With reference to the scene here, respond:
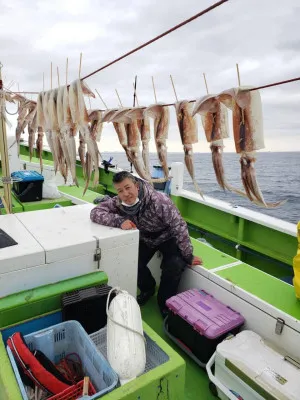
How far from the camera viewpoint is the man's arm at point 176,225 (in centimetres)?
319

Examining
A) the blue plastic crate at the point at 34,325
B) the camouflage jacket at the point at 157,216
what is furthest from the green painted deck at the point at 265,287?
the blue plastic crate at the point at 34,325

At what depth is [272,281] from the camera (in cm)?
291

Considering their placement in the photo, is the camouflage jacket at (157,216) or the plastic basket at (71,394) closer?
the plastic basket at (71,394)

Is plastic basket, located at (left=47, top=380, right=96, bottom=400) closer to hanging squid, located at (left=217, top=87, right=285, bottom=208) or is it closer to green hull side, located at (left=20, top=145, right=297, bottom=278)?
hanging squid, located at (left=217, top=87, right=285, bottom=208)

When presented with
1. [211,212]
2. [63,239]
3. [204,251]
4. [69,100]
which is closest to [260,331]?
[204,251]

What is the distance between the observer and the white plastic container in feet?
5.63

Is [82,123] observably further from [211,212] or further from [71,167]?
[211,212]

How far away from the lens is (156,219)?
3246 mm

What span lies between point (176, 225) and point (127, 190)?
692mm

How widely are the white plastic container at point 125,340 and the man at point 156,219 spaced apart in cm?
110

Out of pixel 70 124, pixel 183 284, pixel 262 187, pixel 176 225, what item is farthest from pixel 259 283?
pixel 262 187

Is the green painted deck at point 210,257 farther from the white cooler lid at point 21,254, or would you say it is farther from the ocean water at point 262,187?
the white cooler lid at point 21,254

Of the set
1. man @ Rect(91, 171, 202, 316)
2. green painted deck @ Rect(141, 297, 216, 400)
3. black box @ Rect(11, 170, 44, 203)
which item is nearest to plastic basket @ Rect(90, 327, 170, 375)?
green painted deck @ Rect(141, 297, 216, 400)

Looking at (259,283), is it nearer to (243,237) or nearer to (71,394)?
A: (71,394)
